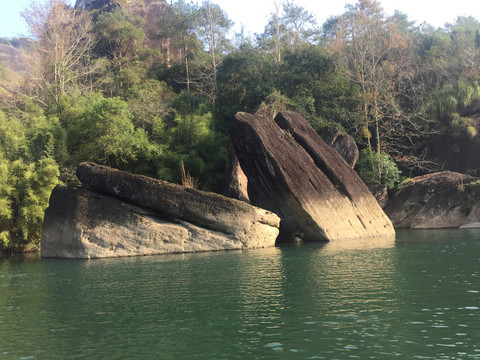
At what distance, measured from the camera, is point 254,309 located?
8.75 m

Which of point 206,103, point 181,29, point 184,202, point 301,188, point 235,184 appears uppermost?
point 181,29

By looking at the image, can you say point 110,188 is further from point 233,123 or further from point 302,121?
point 302,121

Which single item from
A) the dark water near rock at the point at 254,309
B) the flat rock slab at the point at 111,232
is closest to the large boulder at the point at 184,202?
the flat rock slab at the point at 111,232

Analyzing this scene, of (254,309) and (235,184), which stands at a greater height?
(235,184)

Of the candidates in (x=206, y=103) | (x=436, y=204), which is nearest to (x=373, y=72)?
(x=436, y=204)

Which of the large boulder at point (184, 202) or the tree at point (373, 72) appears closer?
the large boulder at point (184, 202)

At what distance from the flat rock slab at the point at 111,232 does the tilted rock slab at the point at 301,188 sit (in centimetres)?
256

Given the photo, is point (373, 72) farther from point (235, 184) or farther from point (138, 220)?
point (138, 220)

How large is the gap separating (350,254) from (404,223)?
12.7 metres

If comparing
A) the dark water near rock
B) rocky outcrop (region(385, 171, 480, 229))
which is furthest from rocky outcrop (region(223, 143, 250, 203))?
the dark water near rock

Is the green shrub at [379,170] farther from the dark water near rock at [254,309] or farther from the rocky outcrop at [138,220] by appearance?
the dark water near rock at [254,309]

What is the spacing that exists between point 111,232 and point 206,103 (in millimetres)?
18143

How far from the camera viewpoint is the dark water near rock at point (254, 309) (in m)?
6.52

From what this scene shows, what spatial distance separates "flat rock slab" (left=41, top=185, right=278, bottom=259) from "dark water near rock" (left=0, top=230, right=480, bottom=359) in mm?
2821
